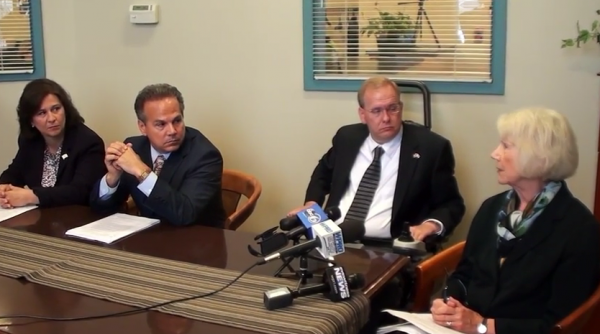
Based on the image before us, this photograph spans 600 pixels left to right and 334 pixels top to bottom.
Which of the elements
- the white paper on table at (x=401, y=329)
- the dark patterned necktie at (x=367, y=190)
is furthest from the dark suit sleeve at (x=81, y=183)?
the white paper on table at (x=401, y=329)

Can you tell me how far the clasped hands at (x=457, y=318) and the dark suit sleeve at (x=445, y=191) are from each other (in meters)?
0.79

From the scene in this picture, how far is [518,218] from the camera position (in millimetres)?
1897

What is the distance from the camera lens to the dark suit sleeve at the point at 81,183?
2.62 meters

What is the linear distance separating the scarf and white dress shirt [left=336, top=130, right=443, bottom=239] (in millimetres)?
721

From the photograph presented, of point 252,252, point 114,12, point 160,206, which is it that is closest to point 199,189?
point 160,206

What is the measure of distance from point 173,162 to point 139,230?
0.37 m

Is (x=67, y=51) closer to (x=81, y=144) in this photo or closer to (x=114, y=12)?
(x=114, y=12)

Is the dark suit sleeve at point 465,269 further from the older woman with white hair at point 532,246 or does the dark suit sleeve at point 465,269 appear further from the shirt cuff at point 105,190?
the shirt cuff at point 105,190

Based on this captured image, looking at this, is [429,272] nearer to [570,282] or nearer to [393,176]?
[570,282]

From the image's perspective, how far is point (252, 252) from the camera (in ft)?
6.25

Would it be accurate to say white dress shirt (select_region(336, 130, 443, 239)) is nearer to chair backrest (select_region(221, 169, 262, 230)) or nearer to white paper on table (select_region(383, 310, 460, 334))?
chair backrest (select_region(221, 169, 262, 230))

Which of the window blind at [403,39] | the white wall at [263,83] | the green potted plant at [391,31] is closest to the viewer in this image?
the white wall at [263,83]

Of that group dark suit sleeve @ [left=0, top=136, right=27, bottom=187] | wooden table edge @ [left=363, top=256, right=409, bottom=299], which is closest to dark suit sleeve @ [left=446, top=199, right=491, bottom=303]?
wooden table edge @ [left=363, top=256, right=409, bottom=299]

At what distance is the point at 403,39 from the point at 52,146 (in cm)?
164
